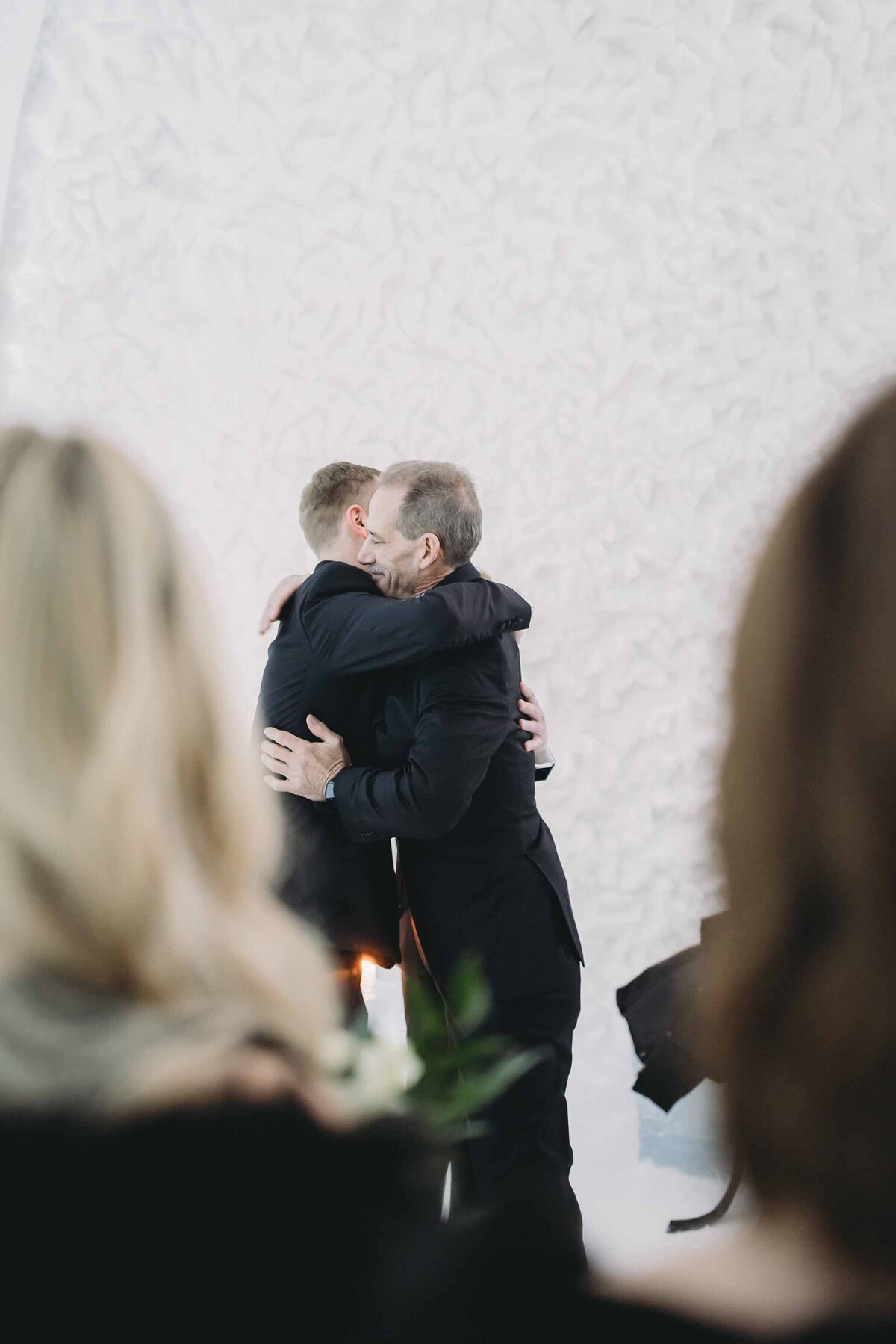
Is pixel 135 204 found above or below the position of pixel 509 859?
above

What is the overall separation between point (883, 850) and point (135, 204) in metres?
3.02

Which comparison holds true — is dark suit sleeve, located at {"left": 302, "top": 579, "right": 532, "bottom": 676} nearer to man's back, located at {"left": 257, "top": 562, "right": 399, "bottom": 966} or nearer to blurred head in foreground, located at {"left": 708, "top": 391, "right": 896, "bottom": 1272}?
man's back, located at {"left": 257, "top": 562, "right": 399, "bottom": 966}

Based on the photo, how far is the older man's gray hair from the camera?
189 centimetres

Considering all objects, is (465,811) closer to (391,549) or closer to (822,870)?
(391,549)

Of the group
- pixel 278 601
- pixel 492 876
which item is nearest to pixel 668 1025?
pixel 492 876

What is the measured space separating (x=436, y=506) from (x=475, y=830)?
0.60 metres

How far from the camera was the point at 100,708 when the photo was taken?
0.67 meters

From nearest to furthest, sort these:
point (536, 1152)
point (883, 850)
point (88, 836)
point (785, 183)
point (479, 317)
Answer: point (883, 850) < point (88, 836) < point (536, 1152) < point (785, 183) < point (479, 317)

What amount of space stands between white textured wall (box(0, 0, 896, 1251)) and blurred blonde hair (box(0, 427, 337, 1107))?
2073mm

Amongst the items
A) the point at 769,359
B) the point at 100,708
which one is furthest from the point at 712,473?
the point at 100,708

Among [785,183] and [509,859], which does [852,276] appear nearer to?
[785,183]

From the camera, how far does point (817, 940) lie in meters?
0.46

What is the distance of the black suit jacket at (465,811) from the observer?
177 cm

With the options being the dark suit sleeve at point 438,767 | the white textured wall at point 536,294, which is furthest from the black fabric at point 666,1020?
the dark suit sleeve at point 438,767
